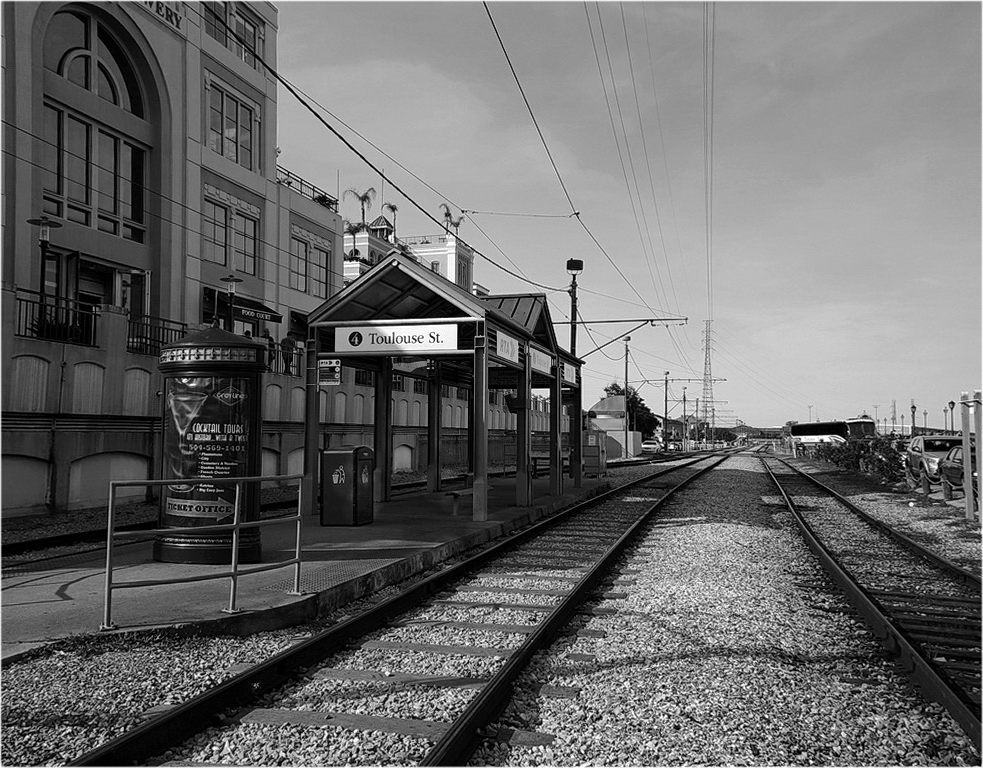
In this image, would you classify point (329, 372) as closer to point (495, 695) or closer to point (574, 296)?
point (495, 695)

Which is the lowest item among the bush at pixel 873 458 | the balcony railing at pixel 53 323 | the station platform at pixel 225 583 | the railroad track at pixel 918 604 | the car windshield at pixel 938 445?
the railroad track at pixel 918 604

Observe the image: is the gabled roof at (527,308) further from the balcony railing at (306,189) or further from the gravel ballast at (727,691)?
the balcony railing at (306,189)

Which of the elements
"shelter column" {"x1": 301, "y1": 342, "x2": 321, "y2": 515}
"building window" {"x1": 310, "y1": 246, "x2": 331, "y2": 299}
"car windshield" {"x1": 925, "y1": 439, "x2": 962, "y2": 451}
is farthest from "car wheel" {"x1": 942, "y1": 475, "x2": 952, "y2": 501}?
"building window" {"x1": 310, "y1": 246, "x2": 331, "y2": 299}

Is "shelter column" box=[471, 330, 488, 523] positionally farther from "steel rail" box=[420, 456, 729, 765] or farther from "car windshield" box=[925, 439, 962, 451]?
"car windshield" box=[925, 439, 962, 451]

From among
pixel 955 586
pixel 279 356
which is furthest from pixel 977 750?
pixel 279 356

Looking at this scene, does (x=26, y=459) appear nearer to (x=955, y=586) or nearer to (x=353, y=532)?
(x=353, y=532)

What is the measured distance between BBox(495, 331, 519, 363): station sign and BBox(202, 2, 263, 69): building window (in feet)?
48.2

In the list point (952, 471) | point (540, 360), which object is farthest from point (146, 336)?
point (952, 471)

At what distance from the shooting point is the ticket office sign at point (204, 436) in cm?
852

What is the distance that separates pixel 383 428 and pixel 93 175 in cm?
1050

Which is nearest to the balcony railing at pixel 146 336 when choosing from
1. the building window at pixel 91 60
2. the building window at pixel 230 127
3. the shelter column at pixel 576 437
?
the building window at pixel 91 60

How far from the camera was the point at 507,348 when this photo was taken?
14.6m

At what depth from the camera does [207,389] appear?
8.66 m

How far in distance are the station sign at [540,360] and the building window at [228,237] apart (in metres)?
11.4
